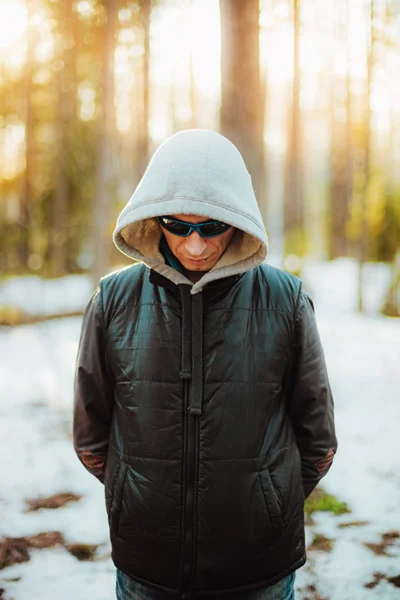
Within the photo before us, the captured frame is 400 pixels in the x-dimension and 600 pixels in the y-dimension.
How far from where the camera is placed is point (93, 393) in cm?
196

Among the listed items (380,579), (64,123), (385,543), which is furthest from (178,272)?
(64,123)

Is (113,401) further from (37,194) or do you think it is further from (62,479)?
(37,194)

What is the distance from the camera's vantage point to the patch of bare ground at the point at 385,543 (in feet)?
11.5

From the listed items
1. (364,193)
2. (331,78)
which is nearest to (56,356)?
(364,193)

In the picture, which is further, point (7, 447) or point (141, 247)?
point (7, 447)

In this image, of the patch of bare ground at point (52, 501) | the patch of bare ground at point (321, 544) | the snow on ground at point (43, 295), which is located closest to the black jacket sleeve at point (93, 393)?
the patch of bare ground at point (321, 544)

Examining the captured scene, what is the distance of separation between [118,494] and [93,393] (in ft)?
1.17

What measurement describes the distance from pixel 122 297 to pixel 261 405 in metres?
0.58

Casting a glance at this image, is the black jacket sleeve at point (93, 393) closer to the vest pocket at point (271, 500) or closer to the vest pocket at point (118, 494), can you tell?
the vest pocket at point (118, 494)

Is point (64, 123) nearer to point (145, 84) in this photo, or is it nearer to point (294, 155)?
point (145, 84)

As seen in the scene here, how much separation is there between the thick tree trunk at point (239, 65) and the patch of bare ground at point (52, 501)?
3014 millimetres

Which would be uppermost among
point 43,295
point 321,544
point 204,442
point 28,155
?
point 28,155

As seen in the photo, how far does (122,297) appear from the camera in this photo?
1886 mm

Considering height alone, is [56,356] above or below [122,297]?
below
